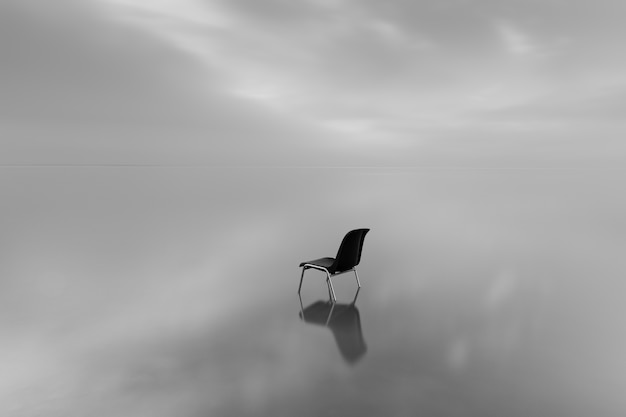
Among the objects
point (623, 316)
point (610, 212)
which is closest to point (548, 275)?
point (623, 316)

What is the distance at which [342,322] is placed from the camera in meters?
4.75

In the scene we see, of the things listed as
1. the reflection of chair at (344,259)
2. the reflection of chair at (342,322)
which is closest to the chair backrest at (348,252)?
the reflection of chair at (344,259)

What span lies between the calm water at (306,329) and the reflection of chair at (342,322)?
0.02 metres

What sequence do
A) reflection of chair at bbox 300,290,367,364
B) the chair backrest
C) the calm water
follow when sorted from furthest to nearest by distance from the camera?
the chair backrest, reflection of chair at bbox 300,290,367,364, the calm water

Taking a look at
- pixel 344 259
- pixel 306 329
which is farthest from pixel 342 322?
pixel 344 259

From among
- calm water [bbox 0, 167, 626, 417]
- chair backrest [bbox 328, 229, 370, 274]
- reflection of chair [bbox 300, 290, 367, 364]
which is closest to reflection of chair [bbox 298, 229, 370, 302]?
chair backrest [bbox 328, 229, 370, 274]

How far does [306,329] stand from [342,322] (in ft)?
1.41

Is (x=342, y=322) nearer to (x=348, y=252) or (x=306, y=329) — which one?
(x=306, y=329)

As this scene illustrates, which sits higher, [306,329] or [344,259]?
[344,259]

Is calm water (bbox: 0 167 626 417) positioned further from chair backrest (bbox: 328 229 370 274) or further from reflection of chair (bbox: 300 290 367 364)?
chair backrest (bbox: 328 229 370 274)

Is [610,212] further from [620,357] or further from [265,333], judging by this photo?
[265,333]

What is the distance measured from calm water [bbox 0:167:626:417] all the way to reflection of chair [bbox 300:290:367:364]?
2 cm

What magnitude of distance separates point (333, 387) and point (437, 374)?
846 millimetres

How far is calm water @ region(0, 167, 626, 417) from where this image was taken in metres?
3.21
